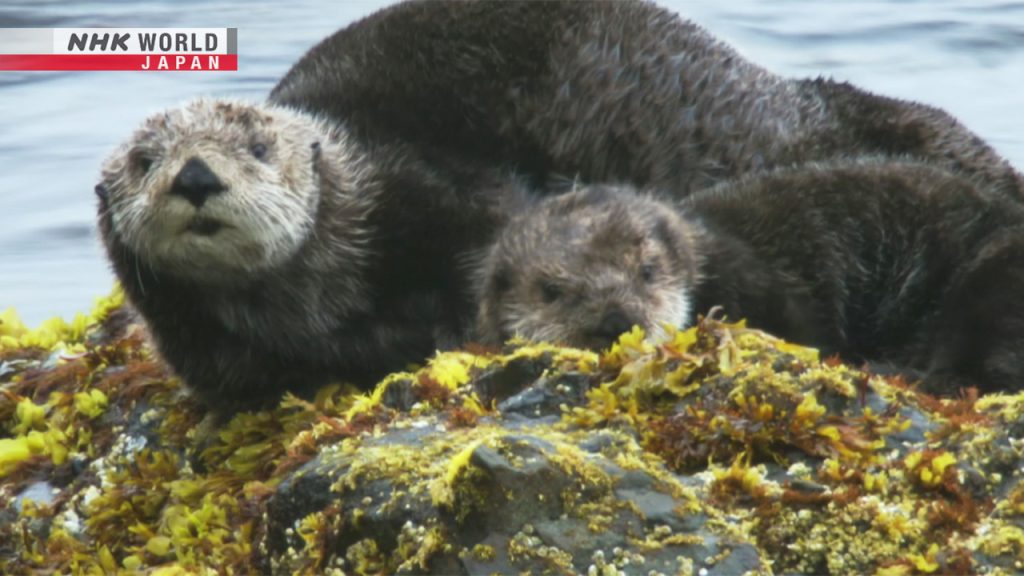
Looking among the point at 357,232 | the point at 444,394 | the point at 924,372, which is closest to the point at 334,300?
the point at 357,232

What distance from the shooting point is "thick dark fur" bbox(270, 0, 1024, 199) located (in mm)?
7594

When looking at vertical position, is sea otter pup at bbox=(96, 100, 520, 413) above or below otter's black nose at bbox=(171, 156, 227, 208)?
below

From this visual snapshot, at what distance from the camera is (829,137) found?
8344mm

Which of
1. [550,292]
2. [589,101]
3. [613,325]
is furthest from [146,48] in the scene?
[613,325]

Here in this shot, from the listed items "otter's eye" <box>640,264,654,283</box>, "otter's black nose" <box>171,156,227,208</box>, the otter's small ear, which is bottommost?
"otter's eye" <box>640,264,654,283</box>

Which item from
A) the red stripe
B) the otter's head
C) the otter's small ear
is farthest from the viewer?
the red stripe

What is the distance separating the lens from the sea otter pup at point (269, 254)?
6004 mm

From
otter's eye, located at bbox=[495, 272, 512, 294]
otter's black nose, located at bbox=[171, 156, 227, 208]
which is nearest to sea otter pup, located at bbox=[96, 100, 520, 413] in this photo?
otter's black nose, located at bbox=[171, 156, 227, 208]

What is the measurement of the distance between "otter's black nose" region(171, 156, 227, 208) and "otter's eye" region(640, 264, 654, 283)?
5.36ft

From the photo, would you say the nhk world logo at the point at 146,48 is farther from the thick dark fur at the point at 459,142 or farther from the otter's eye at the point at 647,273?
the otter's eye at the point at 647,273

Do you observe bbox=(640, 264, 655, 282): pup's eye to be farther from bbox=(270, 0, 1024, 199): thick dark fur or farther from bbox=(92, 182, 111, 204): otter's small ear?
bbox=(92, 182, 111, 204): otter's small ear

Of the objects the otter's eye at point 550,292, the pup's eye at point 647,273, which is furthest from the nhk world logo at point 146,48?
the pup's eye at point 647,273

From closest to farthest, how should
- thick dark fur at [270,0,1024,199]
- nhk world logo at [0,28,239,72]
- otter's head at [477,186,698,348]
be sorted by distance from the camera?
otter's head at [477,186,698,348] < thick dark fur at [270,0,1024,199] < nhk world logo at [0,28,239,72]

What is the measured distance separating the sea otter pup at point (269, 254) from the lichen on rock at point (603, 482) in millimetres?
689
